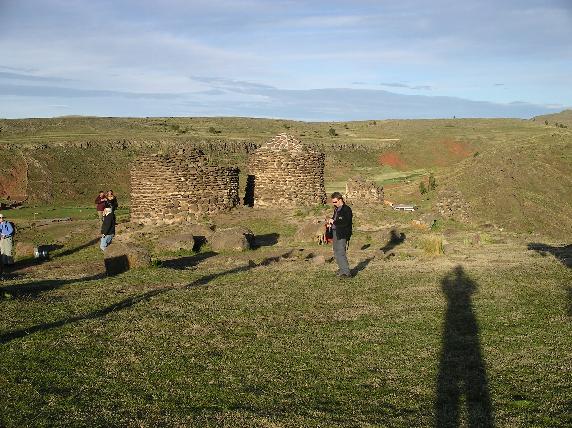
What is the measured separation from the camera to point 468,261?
48.7ft

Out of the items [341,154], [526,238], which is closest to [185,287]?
[526,238]

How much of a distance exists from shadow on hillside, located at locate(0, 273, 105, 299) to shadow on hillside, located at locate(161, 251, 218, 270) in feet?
9.22

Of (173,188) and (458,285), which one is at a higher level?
(173,188)

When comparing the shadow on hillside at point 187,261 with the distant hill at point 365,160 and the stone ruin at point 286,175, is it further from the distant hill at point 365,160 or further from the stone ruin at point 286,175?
the stone ruin at point 286,175

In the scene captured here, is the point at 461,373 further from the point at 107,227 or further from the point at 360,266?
the point at 107,227

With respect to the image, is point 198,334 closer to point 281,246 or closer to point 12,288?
point 12,288

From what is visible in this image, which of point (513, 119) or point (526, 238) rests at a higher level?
point (513, 119)

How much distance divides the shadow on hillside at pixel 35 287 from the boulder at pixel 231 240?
562cm

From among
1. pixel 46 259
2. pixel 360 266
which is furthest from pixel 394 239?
pixel 46 259

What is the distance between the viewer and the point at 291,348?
7434mm

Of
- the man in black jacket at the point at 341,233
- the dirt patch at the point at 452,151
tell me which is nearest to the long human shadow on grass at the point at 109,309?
the man in black jacket at the point at 341,233

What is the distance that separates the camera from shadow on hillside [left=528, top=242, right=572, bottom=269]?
1418 cm

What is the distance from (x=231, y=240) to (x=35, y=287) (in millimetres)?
7641

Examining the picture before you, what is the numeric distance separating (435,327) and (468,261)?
6.81 metres
